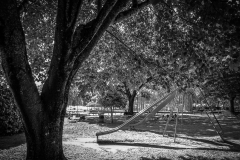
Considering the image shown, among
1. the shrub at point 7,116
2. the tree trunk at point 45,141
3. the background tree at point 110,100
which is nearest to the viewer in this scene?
the tree trunk at point 45,141

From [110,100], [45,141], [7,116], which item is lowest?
[45,141]

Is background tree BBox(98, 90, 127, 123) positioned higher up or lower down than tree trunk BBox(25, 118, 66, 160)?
higher up

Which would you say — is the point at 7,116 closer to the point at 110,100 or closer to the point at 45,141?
the point at 45,141

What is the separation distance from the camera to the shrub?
12352 mm

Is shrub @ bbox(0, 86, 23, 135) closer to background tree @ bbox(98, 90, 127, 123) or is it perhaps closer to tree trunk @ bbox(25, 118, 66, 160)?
tree trunk @ bbox(25, 118, 66, 160)

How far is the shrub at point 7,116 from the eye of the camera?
12.4 m

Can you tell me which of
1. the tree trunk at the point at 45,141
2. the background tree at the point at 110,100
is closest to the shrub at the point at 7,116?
the tree trunk at the point at 45,141

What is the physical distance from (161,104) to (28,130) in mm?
8694

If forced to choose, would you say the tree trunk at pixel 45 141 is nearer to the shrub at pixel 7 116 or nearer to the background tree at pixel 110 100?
the shrub at pixel 7 116

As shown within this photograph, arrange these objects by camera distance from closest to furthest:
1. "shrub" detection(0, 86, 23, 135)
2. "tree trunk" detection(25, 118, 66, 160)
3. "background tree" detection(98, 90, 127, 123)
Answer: "tree trunk" detection(25, 118, 66, 160) < "shrub" detection(0, 86, 23, 135) < "background tree" detection(98, 90, 127, 123)

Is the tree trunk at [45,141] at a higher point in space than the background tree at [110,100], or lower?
lower

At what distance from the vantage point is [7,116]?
1259 cm

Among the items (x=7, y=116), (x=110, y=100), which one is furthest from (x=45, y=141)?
(x=110, y=100)

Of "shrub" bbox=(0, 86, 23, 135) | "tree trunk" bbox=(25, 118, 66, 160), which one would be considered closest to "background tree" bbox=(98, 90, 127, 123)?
"shrub" bbox=(0, 86, 23, 135)
